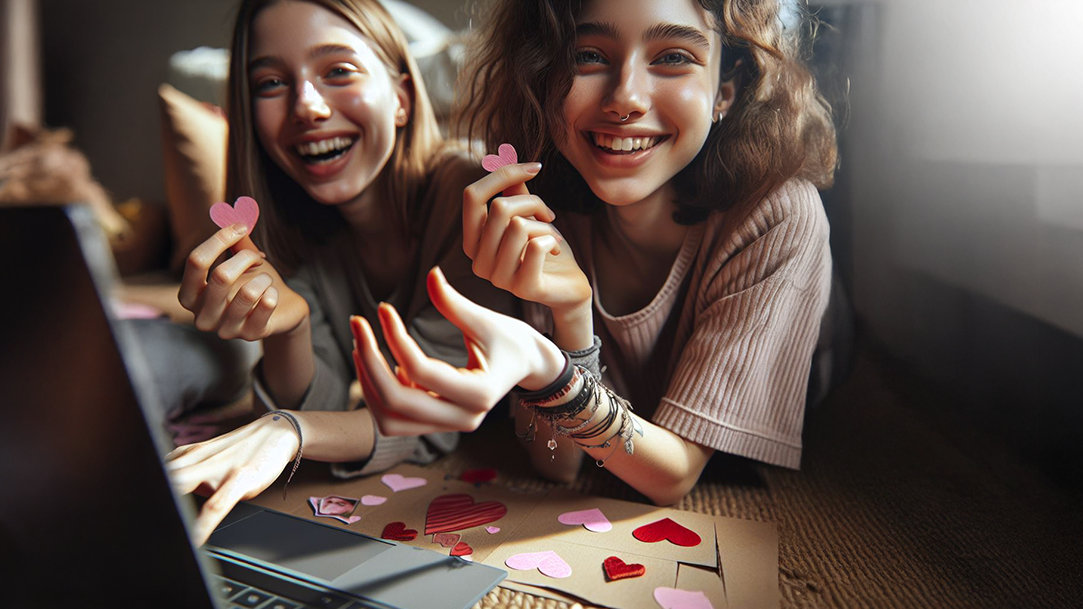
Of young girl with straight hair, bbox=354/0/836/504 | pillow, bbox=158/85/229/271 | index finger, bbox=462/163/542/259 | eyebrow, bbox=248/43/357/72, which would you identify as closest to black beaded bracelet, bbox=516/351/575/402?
young girl with straight hair, bbox=354/0/836/504

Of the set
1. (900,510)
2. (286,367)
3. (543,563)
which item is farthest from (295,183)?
(900,510)

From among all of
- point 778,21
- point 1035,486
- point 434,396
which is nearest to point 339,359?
point 434,396

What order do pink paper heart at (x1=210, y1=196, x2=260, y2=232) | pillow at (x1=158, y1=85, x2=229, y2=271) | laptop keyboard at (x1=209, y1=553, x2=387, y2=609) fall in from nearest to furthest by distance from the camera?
laptop keyboard at (x1=209, y1=553, x2=387, y2=609) → pink paper heart at (x1=210, y1=196, x2=260, y2=232) → pillow at (x1=158, y1=85, x2=229, y2=271)

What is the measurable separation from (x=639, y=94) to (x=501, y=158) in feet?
0.39

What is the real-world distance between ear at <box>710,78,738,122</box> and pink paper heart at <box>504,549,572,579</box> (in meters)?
0.37

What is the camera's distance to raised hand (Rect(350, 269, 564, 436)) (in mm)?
421

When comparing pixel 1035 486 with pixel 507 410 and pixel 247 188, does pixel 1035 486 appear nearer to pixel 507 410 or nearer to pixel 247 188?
pixel 507 410

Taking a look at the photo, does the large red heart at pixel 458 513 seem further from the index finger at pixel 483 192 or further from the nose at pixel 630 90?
the nose at pixel 630 90

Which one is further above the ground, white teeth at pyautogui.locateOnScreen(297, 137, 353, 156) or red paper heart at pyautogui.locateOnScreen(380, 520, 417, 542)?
white teeth at pyautogui.locateOnScreen(297, 137, 353, 156)

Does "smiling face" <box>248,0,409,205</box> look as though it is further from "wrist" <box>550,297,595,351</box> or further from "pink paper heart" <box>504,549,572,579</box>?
"pink paper heart" <box>504,549,572,579</box>

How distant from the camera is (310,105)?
60cm

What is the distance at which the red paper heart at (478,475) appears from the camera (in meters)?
0.69

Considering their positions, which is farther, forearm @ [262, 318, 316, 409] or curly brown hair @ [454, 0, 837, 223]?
forearm @ [262, 318, 316, 409]

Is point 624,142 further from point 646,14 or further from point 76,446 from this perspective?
point 76,446
